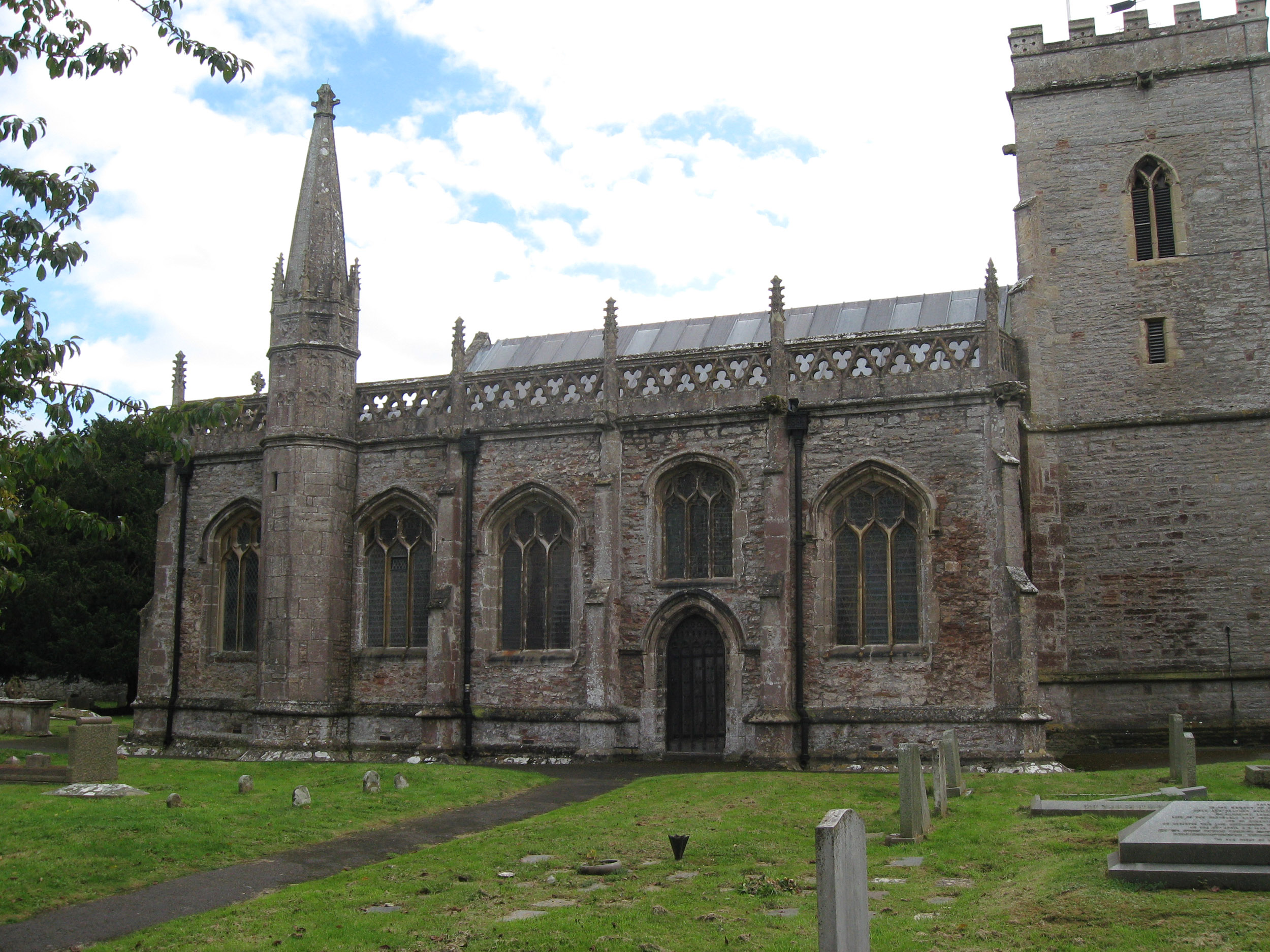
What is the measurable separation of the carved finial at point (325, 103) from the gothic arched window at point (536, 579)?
10.2 m

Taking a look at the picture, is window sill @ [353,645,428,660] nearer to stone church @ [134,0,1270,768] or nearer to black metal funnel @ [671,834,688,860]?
stone church @ [134,0,1270,768]

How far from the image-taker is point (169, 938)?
923 centimetres

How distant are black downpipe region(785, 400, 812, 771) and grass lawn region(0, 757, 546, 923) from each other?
493 centimetres

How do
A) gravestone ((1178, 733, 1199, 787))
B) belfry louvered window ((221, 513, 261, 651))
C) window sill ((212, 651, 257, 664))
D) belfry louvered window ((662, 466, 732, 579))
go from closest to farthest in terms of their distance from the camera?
1. gravestone ((1178, 733, 1199, 787))
2. belfry louvered window ((662, 466, 732, 579))
3. window sill ((212, 651, 257, 664))
4. belfry louvered window ((221, 513, 261, 651))

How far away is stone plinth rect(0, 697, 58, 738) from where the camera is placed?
91.9ft

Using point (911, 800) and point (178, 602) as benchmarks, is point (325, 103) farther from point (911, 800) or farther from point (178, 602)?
point (911, 800)

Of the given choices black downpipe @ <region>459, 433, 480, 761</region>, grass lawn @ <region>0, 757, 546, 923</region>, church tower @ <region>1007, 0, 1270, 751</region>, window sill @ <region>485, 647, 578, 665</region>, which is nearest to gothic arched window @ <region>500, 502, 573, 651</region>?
window sill @ <region>485, 647, 578, 665</region>

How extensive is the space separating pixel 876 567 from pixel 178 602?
1585cm

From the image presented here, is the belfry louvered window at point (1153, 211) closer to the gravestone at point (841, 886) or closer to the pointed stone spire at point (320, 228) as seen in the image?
the pointed stone spire at point (320, 228)

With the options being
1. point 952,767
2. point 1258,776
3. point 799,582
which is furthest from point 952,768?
point 799,582

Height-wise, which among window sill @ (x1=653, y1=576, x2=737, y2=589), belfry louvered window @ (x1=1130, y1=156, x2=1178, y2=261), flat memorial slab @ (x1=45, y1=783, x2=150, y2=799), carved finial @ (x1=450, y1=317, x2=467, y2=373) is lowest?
flat memorial slab @ (x1=45, y1=783, x2=150, y2=799)

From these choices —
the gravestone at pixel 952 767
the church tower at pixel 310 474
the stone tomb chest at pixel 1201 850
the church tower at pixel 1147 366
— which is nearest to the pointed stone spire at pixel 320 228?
the church tower at pixel 310 474

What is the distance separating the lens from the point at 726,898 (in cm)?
1010

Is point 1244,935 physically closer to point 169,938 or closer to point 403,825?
point 169,938
